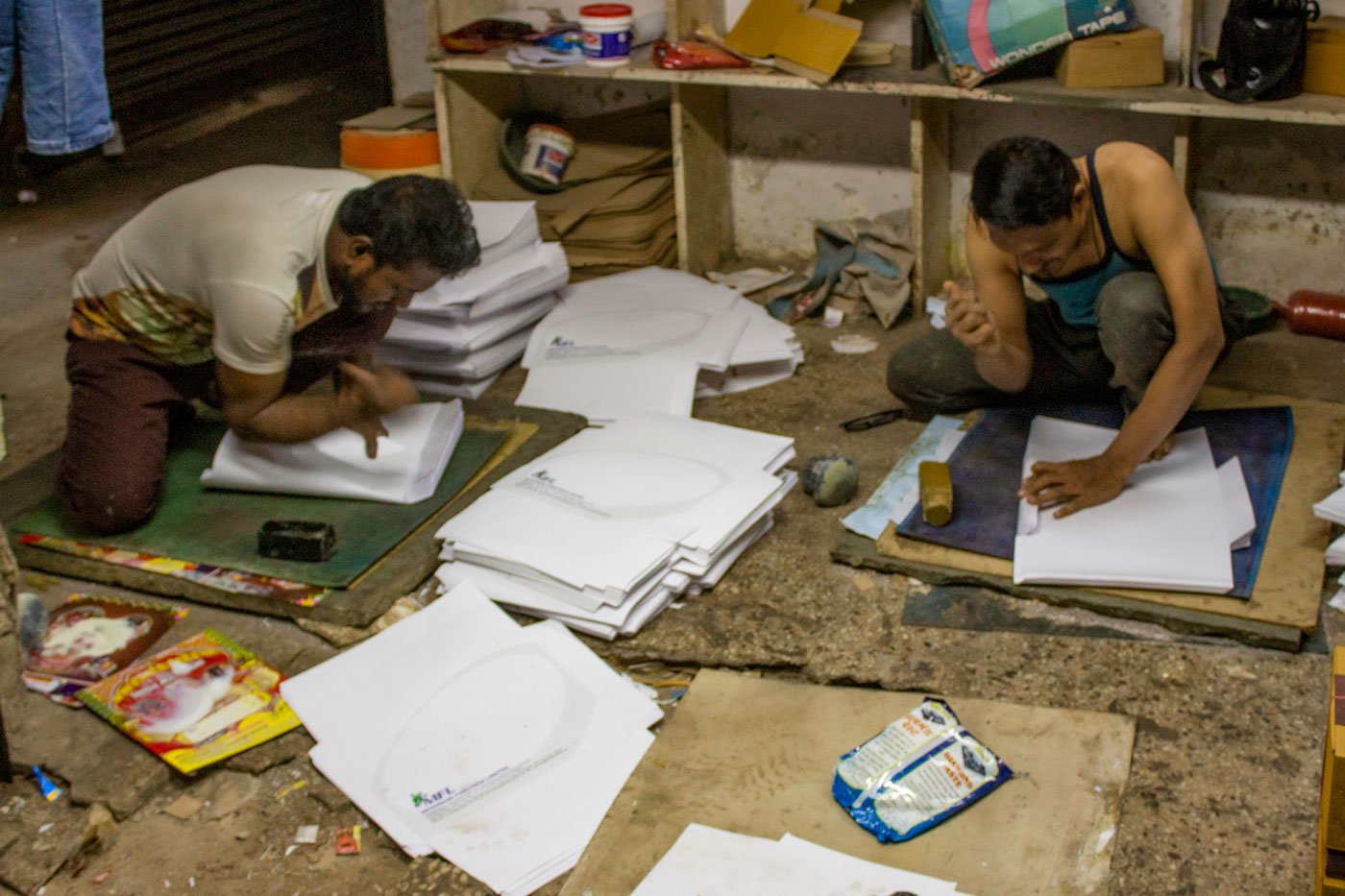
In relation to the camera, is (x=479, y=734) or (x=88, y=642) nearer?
(x=479, y=734)

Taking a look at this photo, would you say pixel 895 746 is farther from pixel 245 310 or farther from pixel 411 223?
pixel 245 310

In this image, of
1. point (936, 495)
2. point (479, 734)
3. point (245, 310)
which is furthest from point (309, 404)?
point (936, 495)

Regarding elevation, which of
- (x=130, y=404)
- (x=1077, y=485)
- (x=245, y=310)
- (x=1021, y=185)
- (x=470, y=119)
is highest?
(x=1021, y=185)

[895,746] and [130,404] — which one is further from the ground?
[130,404]

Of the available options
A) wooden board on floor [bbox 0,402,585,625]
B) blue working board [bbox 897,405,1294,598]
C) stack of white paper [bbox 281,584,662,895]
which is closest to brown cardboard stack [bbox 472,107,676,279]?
wooden board on floor [bbox 0,402,585,625]

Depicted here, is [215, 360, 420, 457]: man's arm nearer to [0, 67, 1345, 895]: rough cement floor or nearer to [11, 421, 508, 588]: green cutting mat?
[11, 421, 508, 588]: green cutting mat

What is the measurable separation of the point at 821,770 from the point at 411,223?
126 centimetres

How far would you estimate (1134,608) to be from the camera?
238cm

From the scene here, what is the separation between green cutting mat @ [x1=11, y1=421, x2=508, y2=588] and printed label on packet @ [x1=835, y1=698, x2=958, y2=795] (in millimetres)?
1107

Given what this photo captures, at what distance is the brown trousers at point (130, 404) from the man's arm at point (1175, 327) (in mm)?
1586

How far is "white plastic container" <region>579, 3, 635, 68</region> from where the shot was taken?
3.76 m

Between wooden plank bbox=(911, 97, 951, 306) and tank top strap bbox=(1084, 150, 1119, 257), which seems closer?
tank top strap bbox=(1084, 150, 1119, 257)

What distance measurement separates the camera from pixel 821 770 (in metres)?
2.08

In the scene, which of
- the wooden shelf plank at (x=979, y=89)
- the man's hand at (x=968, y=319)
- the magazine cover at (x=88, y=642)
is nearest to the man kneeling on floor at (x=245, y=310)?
the magazine cover at (x=88, y=642)
